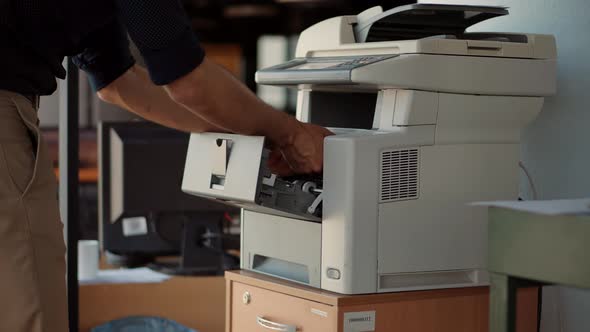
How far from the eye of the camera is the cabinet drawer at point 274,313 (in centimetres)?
203

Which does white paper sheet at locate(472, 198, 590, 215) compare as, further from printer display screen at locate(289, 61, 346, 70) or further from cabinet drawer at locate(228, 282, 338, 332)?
printer display screen at locate(289, 61, 346, 70)

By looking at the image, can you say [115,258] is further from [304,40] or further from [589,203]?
[589,203]

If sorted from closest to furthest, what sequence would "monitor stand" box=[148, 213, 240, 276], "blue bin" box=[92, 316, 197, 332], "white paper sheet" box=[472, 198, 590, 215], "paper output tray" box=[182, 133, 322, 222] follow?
"white paper sheet" box=[472, 198, 590, 215] → "paper output tray" box=[182, 133, 322, 222] → "blue bin" box=[92, 316, 197, 332] → "monitor stand" box=[148, 213, 240, 276]

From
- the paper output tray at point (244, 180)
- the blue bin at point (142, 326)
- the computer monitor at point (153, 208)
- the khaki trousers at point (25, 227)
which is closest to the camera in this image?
the khaki trousers at point (25, 227)

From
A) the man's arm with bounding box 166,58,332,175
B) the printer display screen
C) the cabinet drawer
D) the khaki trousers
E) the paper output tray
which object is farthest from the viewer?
the printer display screen

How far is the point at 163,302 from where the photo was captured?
10.1 ft

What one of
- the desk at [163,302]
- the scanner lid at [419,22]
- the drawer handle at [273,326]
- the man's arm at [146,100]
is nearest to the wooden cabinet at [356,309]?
the drawer handle at [273,326]

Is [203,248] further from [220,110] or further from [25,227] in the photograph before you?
[25,227]

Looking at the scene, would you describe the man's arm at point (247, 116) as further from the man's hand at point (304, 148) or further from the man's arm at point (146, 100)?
the man's arm at point (146, 100)

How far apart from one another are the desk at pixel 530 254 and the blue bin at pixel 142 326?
59.3 inches

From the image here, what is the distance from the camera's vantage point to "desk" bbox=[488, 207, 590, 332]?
152 cm

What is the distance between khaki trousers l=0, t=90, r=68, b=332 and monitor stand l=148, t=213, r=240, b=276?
1449 mm

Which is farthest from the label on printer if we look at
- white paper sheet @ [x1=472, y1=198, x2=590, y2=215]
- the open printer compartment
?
white paper sheet @ [x1=472, y1=198, x2=590, y2=215]

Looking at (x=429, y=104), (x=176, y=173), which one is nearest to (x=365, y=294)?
(x=429, y=104)
